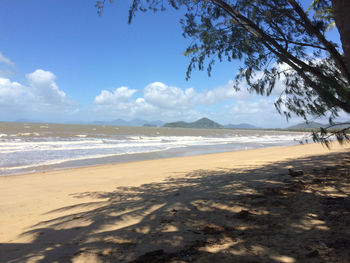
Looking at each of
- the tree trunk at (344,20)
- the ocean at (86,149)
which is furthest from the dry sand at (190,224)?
the tree trunk at (344,20)

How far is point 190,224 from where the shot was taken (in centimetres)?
358

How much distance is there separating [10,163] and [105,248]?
13.1m

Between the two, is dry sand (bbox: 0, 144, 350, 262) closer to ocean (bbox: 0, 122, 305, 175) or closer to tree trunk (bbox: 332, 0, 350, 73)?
ocean (bbox: 0, 122, 305, 175)

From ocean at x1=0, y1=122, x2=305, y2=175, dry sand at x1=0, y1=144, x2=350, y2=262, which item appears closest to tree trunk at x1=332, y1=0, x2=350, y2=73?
ocean at x1=0, y1=122, x2=305, y2=175

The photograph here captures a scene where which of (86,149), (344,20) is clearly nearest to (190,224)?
(344,20)

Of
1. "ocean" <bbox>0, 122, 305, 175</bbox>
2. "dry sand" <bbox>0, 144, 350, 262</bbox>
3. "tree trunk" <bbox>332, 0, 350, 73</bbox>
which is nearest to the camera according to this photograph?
"dry sand" <bbox>0, 144, 350, 262</bbox>

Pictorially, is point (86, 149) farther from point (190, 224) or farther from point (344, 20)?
point (344, 20)

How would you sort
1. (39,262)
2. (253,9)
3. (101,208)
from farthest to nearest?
(253,9)
(101,208)
(39,262)

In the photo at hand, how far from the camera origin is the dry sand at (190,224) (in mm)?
2652

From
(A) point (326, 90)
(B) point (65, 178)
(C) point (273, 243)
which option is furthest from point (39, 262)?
(B) point (65, 178)

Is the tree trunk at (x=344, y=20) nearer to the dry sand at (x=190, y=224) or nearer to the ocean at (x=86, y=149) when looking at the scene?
the ocean at (x=86, y=149)

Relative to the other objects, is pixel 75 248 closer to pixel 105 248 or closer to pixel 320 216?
pixel 105 248

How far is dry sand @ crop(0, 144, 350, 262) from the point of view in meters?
2.65

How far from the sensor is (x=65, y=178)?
9234 mm
